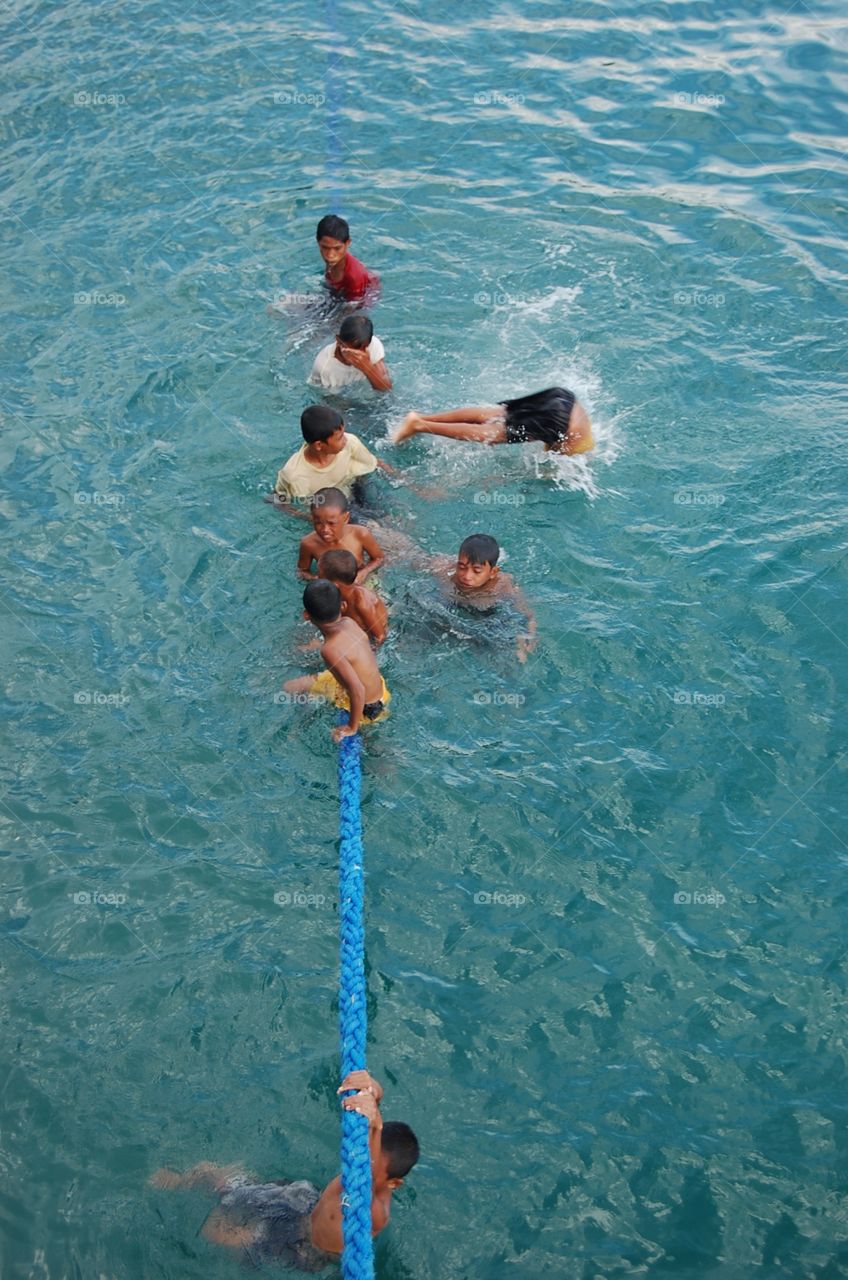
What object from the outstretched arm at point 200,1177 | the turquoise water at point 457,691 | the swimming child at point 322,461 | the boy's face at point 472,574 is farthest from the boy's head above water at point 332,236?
the outstretched arm at point 200,1177

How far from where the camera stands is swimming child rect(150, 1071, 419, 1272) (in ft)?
13.2

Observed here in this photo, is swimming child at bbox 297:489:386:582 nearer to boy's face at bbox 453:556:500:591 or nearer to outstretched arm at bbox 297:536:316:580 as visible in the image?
outstretched arm at bbox 297:536:316:580

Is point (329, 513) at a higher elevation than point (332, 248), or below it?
below

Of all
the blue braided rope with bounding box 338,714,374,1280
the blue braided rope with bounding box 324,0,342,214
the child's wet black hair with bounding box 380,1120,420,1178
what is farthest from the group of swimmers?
the blue braided rope with bounding box 324,0,342,214

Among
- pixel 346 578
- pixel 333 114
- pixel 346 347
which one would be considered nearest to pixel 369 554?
pixel 346 578

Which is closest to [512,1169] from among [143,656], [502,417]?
[143,656]

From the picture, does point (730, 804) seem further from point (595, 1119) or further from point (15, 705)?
point (15, 705)

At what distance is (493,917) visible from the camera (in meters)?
5.28

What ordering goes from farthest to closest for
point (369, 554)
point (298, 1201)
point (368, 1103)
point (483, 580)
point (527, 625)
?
point (369, 554)
point (527, 625)
point (483, 580)
point (298, 1201)
point (368, 1103)

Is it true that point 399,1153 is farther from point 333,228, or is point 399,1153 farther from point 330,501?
point 333,228

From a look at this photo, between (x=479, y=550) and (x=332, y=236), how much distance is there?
364 cm

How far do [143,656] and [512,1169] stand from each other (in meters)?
3.67

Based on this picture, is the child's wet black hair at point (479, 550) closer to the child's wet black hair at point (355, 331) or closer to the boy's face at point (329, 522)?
the boy's face at point (329, 522)

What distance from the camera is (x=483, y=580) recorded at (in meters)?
6.54
